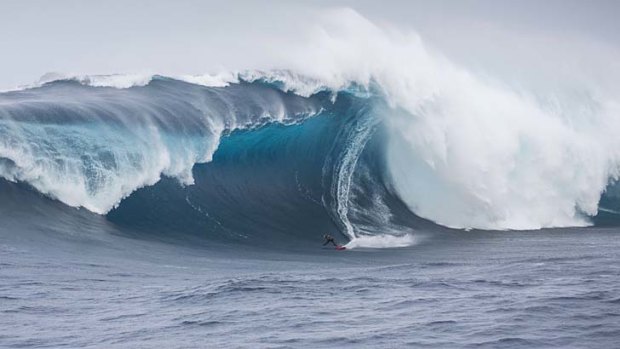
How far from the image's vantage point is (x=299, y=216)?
78.2ft

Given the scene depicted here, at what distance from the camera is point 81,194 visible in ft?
70.5

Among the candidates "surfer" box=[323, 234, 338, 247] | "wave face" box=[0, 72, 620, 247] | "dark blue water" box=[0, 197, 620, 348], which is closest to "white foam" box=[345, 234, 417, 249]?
"wave face" box=[0, 72, 620, 247]

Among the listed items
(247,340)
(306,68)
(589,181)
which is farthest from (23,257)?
(589,181)

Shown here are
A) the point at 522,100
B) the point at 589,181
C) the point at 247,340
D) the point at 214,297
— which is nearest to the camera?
the point at 247,340

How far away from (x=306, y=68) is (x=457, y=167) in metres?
5.47

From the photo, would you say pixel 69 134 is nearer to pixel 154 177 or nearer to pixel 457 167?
pixel 154 177

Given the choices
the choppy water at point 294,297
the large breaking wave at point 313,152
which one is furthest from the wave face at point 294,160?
the choppy water at point 294,297

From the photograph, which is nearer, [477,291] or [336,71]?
[477,291]

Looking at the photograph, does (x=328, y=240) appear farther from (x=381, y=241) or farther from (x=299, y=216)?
(x=299, y=216)

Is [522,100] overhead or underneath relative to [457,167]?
overhead

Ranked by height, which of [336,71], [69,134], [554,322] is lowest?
[554,322]

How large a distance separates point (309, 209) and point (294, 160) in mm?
2562

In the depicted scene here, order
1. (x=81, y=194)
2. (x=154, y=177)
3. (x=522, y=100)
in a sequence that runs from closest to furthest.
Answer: (x=81, y=194) → (x=154, y=177) → (x=522, y=100)

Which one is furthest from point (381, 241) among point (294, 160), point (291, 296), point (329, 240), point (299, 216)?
point (291, 296)
